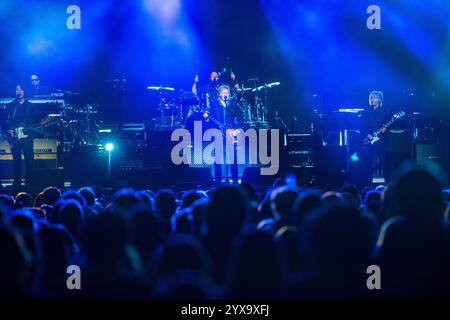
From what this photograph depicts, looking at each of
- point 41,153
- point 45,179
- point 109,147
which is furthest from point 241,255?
point 41,153

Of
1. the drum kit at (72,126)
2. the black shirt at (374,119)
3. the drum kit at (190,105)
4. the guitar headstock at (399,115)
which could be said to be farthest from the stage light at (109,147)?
the guitar headstock at (399,115)

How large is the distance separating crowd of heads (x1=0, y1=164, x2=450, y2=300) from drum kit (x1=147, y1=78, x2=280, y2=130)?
1001 cm

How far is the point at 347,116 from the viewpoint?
10836 millimetres

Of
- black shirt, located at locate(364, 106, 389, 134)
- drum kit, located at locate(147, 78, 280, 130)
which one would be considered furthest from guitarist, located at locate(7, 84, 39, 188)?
black shirt, located at locate(364, 106, 389, 134)

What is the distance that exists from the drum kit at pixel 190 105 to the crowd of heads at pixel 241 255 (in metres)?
10.0

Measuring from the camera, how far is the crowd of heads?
258cm

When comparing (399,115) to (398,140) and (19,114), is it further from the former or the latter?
(19,114)

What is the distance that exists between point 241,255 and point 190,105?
437 inches

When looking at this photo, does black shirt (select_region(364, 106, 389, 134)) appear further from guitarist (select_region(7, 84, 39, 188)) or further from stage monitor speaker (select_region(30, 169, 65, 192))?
guitarist (select_region(7, 84, 39, 188))

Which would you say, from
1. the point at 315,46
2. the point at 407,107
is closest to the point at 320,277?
the point at 407,107

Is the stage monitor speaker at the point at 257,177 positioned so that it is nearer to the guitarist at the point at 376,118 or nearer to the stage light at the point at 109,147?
the guitarist at the point at 376,118

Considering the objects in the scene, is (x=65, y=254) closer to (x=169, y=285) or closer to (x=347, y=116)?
(x=169, y=285)

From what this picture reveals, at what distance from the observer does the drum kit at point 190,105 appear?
13.3 meters

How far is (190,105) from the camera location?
1355 centimetres
